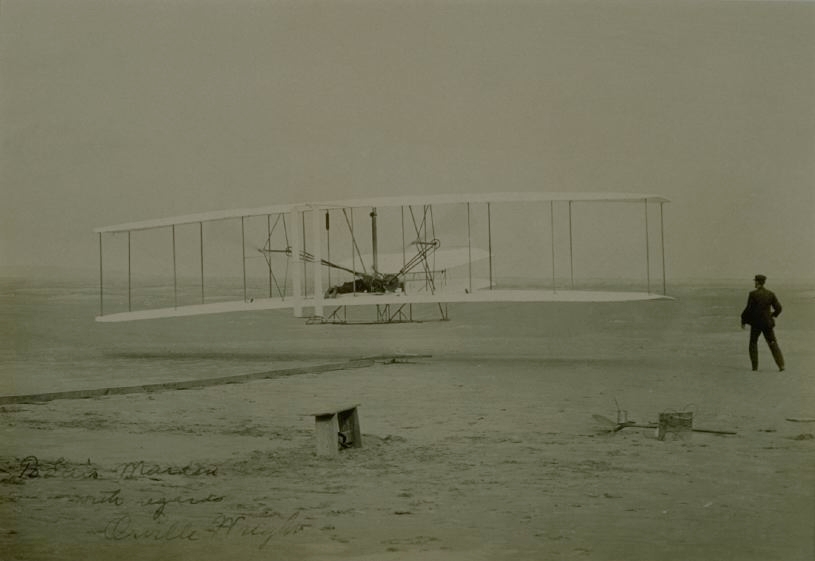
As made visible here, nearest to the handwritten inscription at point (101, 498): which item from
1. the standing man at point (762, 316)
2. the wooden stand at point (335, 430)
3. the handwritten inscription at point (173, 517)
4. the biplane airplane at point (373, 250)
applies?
the handwritten inscription at point (173, 517)

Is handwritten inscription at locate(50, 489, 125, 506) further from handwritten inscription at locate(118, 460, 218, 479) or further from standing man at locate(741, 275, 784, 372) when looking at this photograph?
standing man at locate(741, 275, 784, 372)

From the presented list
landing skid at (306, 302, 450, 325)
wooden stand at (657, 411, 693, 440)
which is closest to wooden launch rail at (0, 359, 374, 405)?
landing skid at (306, 302, 450, 325)

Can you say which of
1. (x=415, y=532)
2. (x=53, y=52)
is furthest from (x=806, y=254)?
(x=53, y=52)

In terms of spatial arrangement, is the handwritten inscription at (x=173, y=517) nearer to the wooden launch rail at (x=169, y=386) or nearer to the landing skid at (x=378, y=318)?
the wooden launch rail at (x=169, y=386)

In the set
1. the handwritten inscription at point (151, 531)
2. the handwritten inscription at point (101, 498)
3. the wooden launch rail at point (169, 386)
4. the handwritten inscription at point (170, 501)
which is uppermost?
the wooden launch rail at point (169, 386)

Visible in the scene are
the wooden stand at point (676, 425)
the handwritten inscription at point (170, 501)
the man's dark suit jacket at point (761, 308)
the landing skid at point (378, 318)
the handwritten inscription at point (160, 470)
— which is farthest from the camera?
the landing skid at point (378, 318)

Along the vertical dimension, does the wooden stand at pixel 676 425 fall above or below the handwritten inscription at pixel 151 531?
above
